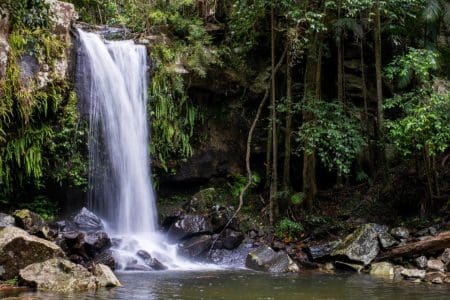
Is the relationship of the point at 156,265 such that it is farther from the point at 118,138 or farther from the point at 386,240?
the point at 386,240

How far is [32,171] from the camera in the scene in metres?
13.2

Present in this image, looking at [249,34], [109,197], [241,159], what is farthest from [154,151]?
[249,34]

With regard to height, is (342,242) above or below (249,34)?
below

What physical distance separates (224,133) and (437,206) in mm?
6680

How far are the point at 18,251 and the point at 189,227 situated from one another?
16.4 ft

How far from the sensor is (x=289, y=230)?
13.7m

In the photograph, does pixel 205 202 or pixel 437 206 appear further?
pixel 205 202

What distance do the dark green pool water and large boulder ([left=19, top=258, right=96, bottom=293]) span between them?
0.40 metres

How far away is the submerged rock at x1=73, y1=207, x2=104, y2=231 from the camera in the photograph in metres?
12.2

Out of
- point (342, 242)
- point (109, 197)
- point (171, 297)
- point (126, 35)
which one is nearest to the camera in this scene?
point (171, 297)

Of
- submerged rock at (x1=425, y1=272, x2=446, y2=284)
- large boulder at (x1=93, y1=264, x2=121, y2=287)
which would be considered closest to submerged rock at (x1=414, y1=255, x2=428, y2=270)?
submerged rock at (x1=425, y1=272, x2=446, y2=284)

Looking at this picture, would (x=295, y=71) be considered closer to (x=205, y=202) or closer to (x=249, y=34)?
(x=249, y=34)

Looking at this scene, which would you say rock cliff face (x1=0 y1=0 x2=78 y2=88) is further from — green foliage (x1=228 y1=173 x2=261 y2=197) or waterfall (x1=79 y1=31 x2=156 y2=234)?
green foliage (x1=228 y1=173 x2=261 y2=197)

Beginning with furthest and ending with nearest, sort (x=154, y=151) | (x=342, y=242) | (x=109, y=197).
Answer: (x=154, y=151), (x=109, y=197), (x=342, y=242)
